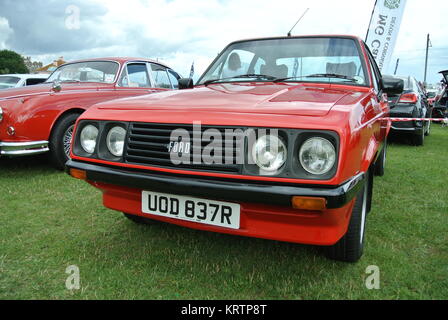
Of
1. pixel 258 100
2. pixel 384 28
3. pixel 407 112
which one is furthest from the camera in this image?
pixel 384 28

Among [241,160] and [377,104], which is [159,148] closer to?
[241,160]

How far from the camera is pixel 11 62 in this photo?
54.1 m

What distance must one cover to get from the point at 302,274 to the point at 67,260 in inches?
58.4

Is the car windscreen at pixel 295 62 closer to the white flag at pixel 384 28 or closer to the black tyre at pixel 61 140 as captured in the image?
the black tyre at pixel 61 140

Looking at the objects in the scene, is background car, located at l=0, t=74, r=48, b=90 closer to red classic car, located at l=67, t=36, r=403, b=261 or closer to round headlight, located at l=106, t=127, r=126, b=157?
red classic car, located at l=67, t=36, r=403, b=261

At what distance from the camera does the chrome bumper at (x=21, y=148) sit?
408cm

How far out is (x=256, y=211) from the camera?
170 centimetres

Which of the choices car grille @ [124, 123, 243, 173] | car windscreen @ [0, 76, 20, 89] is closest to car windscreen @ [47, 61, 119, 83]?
car grille @ [124, 123, 243, 173]

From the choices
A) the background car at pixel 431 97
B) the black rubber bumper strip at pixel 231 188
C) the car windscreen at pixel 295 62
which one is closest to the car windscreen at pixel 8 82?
the car windscreen at pixel 295 62

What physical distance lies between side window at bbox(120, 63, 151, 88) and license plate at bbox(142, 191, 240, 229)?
379cm

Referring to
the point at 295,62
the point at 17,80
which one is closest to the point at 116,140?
the point at 295,62

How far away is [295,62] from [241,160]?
1.44m

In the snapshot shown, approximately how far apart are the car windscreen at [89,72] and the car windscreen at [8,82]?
Result: 3.72 meters
